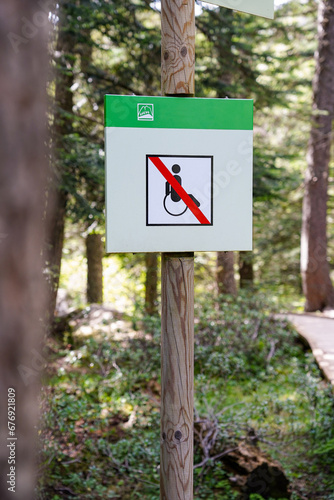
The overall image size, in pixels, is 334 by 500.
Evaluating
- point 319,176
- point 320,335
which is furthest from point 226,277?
point 319,176

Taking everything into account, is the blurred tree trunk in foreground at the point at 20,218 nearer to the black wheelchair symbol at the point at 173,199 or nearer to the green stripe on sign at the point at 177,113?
the green stripe on sign at the point at 177,113

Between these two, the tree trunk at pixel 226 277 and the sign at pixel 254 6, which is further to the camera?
the tree trunk at pixel 226 277

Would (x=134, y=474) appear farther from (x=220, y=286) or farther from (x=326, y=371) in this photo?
(x=220, y=286)

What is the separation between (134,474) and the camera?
4.60 meters

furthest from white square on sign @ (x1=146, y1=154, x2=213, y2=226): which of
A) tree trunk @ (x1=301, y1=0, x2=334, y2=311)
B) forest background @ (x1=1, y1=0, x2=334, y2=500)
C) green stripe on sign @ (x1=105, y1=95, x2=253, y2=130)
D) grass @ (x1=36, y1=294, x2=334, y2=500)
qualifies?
tree trunk @ (x1=301, y1=0, x2=334, y2=311)

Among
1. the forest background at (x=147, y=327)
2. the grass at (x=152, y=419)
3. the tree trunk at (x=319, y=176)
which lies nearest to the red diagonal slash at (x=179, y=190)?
the forest background at (x=147, y=327)

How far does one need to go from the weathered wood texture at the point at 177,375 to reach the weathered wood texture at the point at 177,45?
2.83 ft

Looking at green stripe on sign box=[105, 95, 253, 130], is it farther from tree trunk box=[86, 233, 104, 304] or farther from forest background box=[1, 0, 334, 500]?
tree trunk box=[86, 233, 104, 304]

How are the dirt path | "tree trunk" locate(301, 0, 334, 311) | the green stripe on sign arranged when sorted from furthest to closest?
"tree trunk" locate(301, 0, 334, 311) < the dirt path < the green stripe on sign

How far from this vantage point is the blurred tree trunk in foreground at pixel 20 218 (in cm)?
141

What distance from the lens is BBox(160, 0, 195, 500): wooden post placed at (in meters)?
2.50

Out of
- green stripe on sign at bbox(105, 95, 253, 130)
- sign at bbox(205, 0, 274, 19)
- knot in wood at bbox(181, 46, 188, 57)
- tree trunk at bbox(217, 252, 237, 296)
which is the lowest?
tree trunk at bbox(217, 252, 237, 296)

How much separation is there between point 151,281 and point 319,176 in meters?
5.11

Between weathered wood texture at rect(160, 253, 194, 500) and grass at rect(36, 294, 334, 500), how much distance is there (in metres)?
0.73
